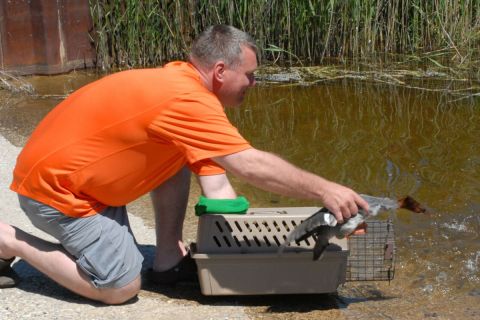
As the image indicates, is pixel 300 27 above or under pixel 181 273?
above

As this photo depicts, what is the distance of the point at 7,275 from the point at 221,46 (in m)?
1.35

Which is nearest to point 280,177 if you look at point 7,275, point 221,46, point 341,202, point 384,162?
point 341,202

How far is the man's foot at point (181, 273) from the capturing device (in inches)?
157

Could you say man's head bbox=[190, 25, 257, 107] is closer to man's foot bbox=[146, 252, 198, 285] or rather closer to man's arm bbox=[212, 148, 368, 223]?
man's arm bbox=[212, 148, 368, 223]

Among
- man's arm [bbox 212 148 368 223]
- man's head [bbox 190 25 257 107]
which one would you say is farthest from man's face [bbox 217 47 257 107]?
man's arm [bbox 212 148 368 223]

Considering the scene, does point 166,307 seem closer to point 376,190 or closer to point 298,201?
point 298,201

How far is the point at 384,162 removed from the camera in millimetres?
6230

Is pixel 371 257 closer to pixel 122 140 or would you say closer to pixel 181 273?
pixel 181 273

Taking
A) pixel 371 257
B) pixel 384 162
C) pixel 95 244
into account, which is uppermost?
pixel 95 244

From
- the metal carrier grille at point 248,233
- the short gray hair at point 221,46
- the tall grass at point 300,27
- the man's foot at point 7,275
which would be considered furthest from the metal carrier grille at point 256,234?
the tall grass at point 300,27

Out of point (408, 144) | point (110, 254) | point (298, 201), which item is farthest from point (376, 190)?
point (110, 254)

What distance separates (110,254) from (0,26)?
5662mm

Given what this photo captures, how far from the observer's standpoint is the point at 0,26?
882cm

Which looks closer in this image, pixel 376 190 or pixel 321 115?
pixel 376 190
